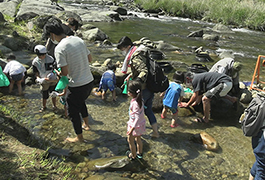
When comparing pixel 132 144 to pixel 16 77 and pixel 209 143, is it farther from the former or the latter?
pixel 16 77

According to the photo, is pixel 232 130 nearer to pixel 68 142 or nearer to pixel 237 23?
pixel 68 142

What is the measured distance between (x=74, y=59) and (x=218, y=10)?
24895 millimetres

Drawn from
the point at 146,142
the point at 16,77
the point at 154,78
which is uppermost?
the point at 154,78

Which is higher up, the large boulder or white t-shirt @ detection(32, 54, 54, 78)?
white t-shirt @ detection(32, 54, 54, 78)

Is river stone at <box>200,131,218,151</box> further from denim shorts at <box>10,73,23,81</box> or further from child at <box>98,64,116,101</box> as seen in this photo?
denim shorts at <box>10,73,23,81</box>

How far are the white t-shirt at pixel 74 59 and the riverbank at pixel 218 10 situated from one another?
21.6 m

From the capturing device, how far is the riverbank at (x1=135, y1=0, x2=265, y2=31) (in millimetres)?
21328

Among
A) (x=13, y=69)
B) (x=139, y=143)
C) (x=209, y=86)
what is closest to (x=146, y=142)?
(x=139, y=143)

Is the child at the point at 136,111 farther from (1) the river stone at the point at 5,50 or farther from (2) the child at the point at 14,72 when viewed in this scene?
(1) the river stone at the point at 5,50

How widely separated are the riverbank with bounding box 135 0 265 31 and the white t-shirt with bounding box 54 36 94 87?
70.9ft

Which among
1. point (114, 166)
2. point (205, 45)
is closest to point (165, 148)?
point (114, 166)

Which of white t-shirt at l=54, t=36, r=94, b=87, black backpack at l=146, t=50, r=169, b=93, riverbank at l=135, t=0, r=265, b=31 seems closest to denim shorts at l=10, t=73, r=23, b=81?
white t-shirt at l=54, t=36, r=94, b=87

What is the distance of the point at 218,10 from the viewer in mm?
24359

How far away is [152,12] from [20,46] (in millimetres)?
22029
